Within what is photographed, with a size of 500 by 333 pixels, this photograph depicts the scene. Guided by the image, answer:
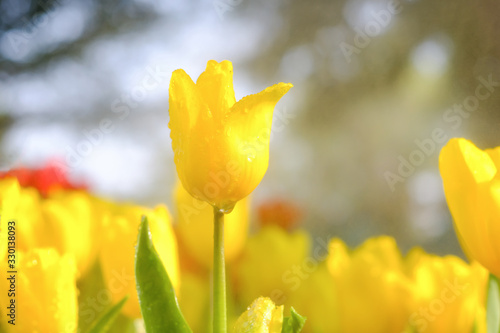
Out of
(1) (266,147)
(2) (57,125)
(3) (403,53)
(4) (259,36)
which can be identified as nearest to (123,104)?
(2) (57,125)

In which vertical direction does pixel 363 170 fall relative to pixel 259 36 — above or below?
below

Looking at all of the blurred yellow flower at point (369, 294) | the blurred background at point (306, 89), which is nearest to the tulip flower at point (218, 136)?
the blurred yellow flower at point (369, 294)

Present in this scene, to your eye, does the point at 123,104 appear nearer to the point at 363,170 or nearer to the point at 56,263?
the point at 56,263

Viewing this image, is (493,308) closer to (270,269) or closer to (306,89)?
(270,269)

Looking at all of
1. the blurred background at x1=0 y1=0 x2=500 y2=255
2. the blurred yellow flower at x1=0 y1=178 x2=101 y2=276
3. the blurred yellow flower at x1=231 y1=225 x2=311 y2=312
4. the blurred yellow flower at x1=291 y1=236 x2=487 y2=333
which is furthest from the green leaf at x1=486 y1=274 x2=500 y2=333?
the blurred background at x1=0 y1=0 x2=500 y2=255

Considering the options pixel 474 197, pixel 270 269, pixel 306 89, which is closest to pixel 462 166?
pixel 474 197

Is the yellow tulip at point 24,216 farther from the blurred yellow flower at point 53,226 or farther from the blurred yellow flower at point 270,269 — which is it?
the blurred yellow flower at point 270,269

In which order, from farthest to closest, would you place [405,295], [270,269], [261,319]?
[270,269] < [405,295] < [261,319]
